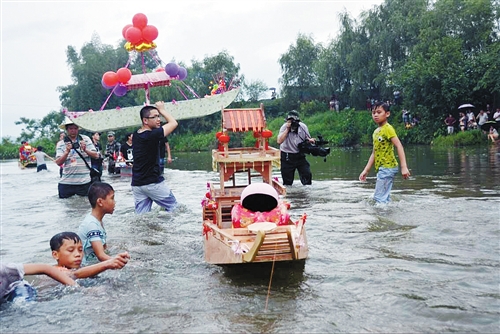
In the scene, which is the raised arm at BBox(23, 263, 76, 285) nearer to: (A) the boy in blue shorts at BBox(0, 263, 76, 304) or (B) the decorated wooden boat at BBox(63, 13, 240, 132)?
(A) the boy in blue shorts at BBox(0, 263, 76, 304)

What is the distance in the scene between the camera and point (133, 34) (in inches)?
523

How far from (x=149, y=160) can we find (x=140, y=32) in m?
6.93

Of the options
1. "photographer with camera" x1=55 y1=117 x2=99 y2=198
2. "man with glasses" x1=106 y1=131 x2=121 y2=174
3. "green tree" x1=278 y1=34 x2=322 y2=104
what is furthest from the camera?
"green tree" x1=278 y1=34 x2=322 y2=104

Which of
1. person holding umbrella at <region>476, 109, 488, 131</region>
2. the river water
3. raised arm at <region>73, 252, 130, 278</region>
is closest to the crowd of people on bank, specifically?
person holding umbrella at <region>476, 109, 488, 131</region>

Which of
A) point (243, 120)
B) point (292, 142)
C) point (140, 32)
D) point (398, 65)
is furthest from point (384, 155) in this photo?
point (398, 65)

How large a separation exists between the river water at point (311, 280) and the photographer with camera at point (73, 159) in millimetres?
1566

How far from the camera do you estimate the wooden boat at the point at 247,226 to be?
459cm

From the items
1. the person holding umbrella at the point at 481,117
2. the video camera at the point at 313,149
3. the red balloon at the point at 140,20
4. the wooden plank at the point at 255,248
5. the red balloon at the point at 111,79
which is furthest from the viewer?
the person holding umbrella at the point at 481,117

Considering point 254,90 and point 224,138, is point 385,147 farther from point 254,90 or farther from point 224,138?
point 254,90

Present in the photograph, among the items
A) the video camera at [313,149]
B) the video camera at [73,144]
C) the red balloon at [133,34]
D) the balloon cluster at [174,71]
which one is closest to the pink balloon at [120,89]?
the balloon cluster at [174,71]

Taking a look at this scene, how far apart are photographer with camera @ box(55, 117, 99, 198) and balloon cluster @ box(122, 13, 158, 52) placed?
416 cm

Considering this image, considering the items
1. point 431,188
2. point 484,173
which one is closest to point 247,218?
point 431,188

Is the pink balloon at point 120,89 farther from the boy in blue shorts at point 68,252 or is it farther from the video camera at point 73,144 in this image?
the boy in blue shorts at point 68,252

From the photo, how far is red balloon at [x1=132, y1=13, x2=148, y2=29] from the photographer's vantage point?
1319 centimetres
